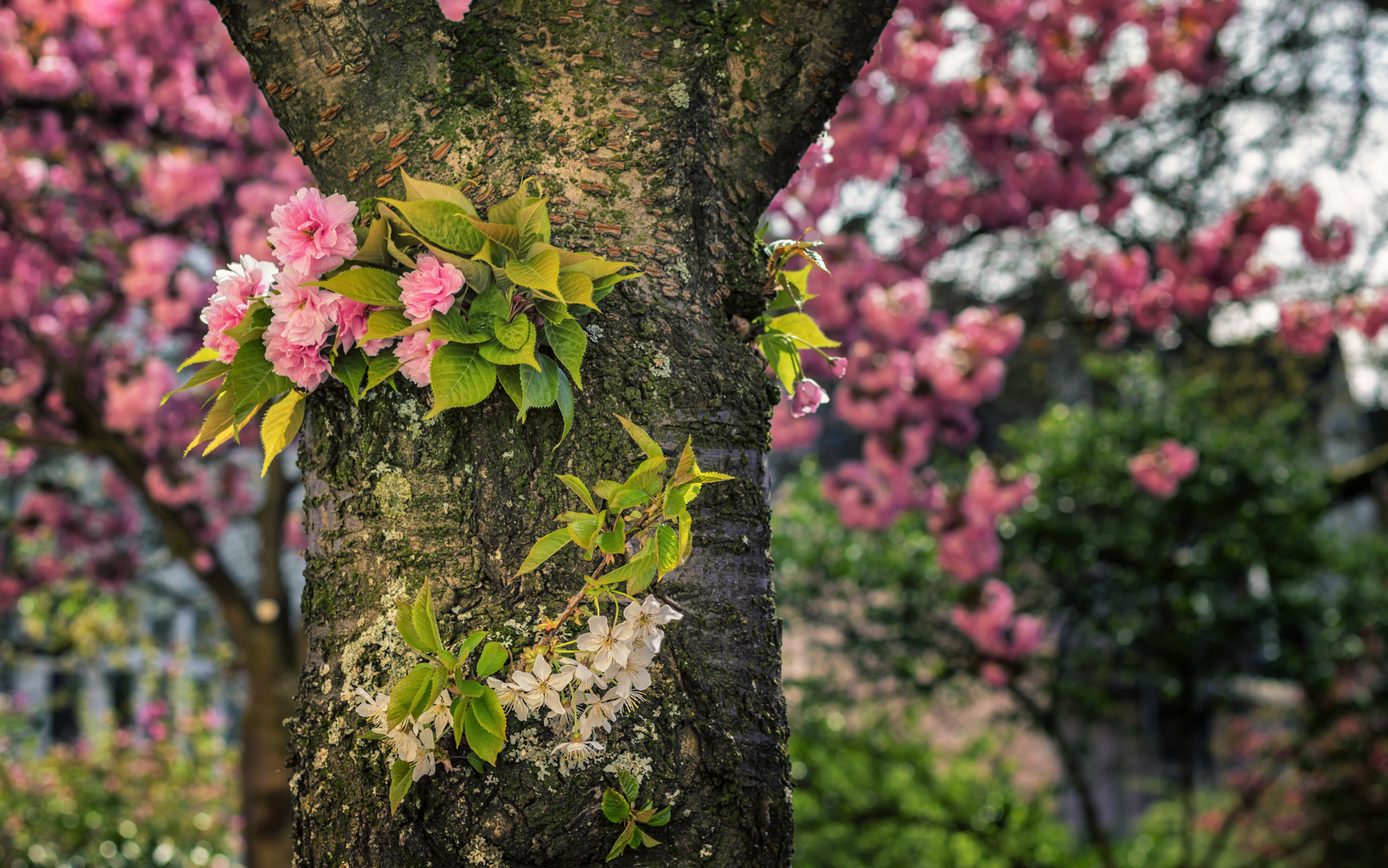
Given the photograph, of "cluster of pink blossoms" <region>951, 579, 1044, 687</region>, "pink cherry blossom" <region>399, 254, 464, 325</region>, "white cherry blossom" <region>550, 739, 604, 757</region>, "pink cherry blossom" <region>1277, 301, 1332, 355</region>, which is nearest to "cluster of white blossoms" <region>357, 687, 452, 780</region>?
"white cherry blossom" <region>550, 739, 604, 757</region>

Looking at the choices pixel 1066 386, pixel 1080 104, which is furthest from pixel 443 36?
pixel 1066 386

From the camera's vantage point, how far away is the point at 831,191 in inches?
186

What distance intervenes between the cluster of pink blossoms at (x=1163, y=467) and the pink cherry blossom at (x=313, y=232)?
4578 millimetres

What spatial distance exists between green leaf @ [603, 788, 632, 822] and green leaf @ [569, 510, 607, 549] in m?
0.29

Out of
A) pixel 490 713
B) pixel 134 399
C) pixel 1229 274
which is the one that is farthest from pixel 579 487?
pixel 134 399

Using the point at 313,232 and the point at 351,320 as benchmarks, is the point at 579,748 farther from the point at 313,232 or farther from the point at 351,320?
the point at 313,232

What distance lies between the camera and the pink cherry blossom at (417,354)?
1.18 m

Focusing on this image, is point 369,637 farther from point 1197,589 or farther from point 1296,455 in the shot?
point 1296,455

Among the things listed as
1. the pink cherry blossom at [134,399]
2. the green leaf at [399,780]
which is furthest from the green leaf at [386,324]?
the pink cherry blossom at [134,399]

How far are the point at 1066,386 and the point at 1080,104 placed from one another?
684 centimetres

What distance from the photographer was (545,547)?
111 cm

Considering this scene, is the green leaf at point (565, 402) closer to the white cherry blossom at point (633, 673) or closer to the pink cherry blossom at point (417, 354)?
the pink cherry blossom at point (417, 354)

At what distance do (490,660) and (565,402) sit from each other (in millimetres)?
308

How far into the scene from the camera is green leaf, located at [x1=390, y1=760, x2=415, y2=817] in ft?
3.74
